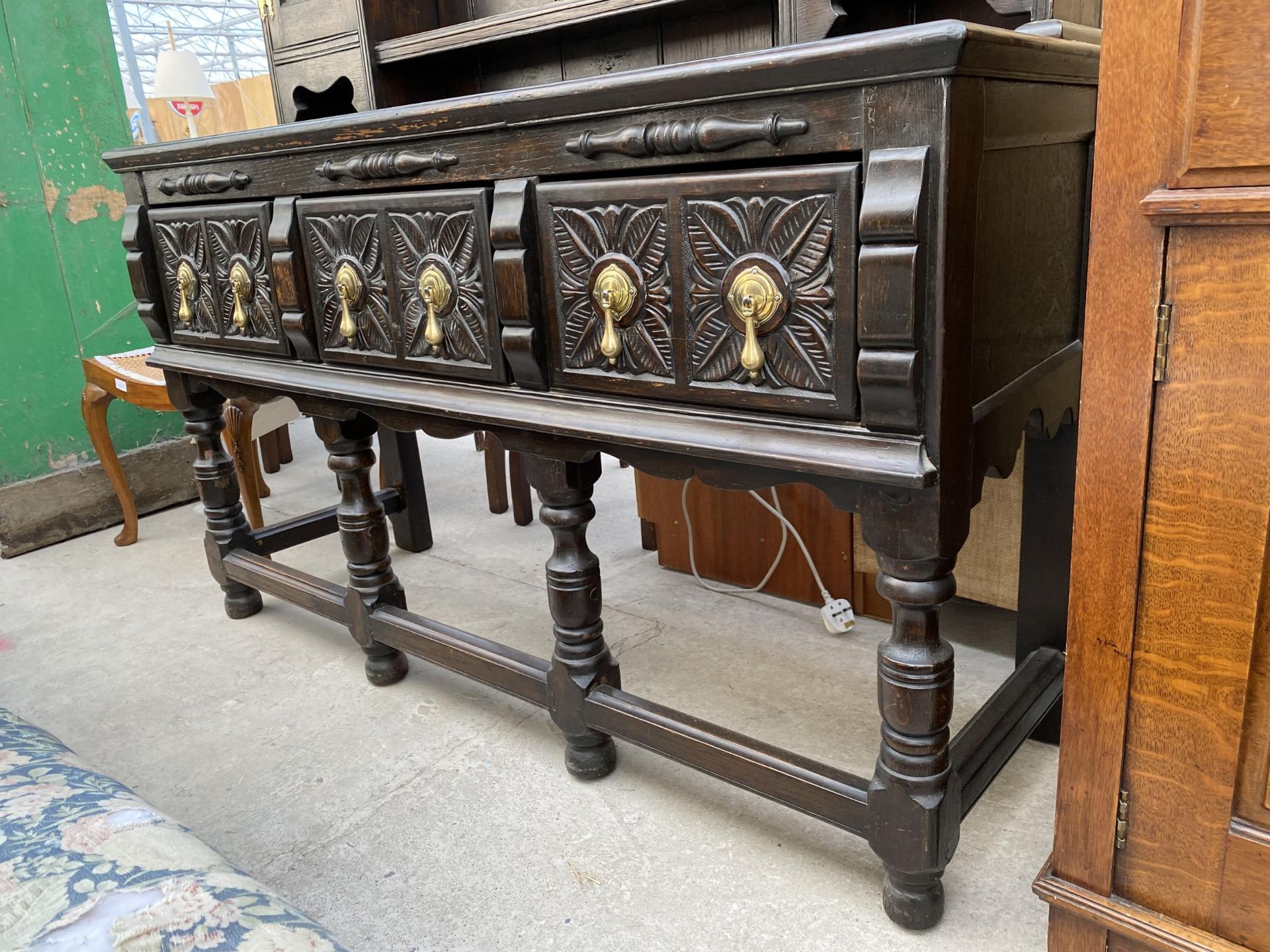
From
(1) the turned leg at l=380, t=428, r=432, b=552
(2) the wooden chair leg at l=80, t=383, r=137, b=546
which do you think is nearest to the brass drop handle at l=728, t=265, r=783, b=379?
(1) the turned leg at l=380, t=428, r=432, b=552

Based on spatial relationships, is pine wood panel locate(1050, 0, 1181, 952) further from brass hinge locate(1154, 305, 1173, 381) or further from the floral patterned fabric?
the floral patterned fabric

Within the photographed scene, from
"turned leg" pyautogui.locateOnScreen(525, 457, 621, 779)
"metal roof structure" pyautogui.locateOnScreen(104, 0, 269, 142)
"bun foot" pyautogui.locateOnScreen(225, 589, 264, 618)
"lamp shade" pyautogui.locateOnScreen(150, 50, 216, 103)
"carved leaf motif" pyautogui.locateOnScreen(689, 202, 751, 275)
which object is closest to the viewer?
"carved leaf motif" pyautogui.locateOnScreen(689, 202, 751, 275)

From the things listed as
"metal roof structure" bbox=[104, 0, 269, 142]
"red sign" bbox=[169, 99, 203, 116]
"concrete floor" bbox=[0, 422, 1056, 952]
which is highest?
"metal roof structure" bbox=[104, 0, 269, 142]

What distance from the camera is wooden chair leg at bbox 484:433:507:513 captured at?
311cm

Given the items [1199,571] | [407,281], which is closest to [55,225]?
[407,281]

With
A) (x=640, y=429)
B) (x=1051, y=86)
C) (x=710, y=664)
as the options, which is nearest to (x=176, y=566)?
(x=710, y=664)

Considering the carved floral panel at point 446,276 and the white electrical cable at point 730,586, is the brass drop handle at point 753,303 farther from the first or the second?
the white electrical cable at point 730,586

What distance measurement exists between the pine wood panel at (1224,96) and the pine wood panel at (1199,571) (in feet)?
0.19

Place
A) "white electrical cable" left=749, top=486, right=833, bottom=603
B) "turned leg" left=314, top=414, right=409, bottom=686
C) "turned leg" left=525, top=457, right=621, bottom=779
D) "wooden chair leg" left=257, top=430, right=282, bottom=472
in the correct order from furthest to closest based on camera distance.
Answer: "wooden chair leg" left=257, top=430, right=282, bottom=472 → "white electrical cable" left=749, top=486, right=833, bottom=603 → "turned leg" left=314, top=414, right=409, bottom=686 → "turned leg" left=525, top=457, right=621, bottom=779

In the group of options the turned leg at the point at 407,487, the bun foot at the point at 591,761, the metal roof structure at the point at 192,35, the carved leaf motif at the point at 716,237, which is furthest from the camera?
the metal roof structure at the point at 192,35

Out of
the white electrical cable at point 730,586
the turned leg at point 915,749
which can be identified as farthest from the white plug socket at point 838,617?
the turned leg at point 915,749

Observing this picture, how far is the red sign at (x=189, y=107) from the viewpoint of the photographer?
14.6ft

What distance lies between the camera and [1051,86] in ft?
3.93

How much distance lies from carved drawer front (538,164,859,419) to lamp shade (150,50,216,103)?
420 centimetres
